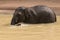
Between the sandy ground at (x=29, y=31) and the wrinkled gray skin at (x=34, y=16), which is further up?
the wrinkled gray skin at (x=34, y=16)

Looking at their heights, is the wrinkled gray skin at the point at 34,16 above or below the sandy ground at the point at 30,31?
above

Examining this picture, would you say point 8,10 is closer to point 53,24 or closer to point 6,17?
point 6,17

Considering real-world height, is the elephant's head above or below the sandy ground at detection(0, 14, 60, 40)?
above

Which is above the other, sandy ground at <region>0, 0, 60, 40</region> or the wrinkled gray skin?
the wrinkled gray skin

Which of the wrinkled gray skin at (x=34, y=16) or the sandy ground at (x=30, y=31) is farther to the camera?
the wrinkled gray skin at (x=34, y=16)

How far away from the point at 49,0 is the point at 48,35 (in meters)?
1.80

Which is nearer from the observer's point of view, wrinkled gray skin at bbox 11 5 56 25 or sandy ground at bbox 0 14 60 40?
sandy ground at bbox 0 14 60 40

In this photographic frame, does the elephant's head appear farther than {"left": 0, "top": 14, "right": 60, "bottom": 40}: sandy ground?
Yes

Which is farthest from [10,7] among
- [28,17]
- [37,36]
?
[37,36]

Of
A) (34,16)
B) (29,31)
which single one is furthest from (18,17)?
(29,31)

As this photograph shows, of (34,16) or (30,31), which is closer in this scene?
(30,31)

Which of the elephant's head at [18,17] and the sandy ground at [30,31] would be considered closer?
the sandy ground at [30,31]

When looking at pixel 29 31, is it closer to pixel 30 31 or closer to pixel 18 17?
pixel 30 31

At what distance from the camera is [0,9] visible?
3465mm
